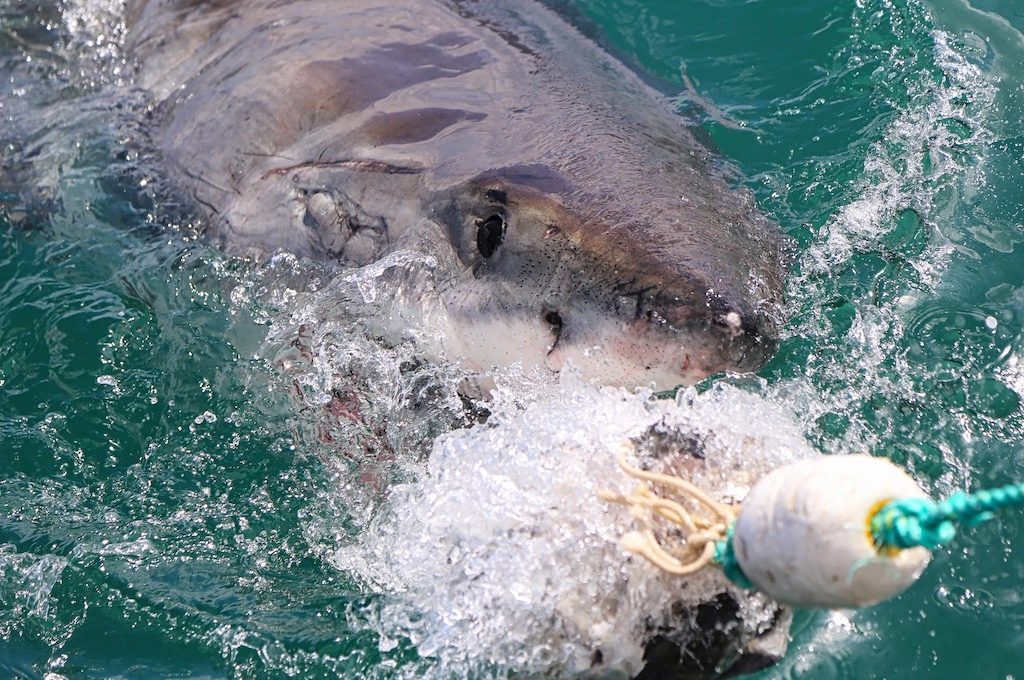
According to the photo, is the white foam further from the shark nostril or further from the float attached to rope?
the float attached to rope

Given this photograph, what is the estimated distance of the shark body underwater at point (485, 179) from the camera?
1.71 m

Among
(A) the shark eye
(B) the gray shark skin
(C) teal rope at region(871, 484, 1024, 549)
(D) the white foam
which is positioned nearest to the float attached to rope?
(C) teal rope at region(871, 484, 1024, 549)

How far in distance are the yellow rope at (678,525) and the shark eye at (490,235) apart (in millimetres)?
721

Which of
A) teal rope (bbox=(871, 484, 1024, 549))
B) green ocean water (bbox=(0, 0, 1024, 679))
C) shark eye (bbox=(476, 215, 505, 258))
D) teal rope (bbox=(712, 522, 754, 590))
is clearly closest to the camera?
teal rope (bbox=(871, 484, 1024, 549))

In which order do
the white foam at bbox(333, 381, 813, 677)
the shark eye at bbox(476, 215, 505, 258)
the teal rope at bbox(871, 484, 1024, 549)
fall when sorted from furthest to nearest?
the shark eye at bbox(476, 215, 505, 258), the white foam at bbox(333, 381, 813, 677), the teal rope at bbox(871, 484, 1024, 549)

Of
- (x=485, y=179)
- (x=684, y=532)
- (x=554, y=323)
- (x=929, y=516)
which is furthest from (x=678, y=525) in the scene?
(x=485, y=179)

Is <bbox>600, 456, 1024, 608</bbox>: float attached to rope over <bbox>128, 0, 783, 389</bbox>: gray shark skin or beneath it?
over

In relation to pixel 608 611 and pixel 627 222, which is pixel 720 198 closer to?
pixel 627 222

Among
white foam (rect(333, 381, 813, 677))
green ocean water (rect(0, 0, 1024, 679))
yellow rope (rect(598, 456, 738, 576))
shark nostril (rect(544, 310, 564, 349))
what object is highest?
yellow rope (rect(598, 456, 738, 576))

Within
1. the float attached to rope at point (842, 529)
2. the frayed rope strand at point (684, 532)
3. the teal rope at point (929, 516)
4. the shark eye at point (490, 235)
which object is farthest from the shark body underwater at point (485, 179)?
the teal rope at point (929, 516)

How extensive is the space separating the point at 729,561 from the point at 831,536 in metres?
0.21

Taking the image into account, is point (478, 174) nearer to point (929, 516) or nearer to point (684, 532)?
point (684, 532)

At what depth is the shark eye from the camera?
2.01m

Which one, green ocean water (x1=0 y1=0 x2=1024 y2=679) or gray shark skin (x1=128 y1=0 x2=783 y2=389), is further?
green ocean water (x1=0 y1=0 x2=1024 y2=679)
